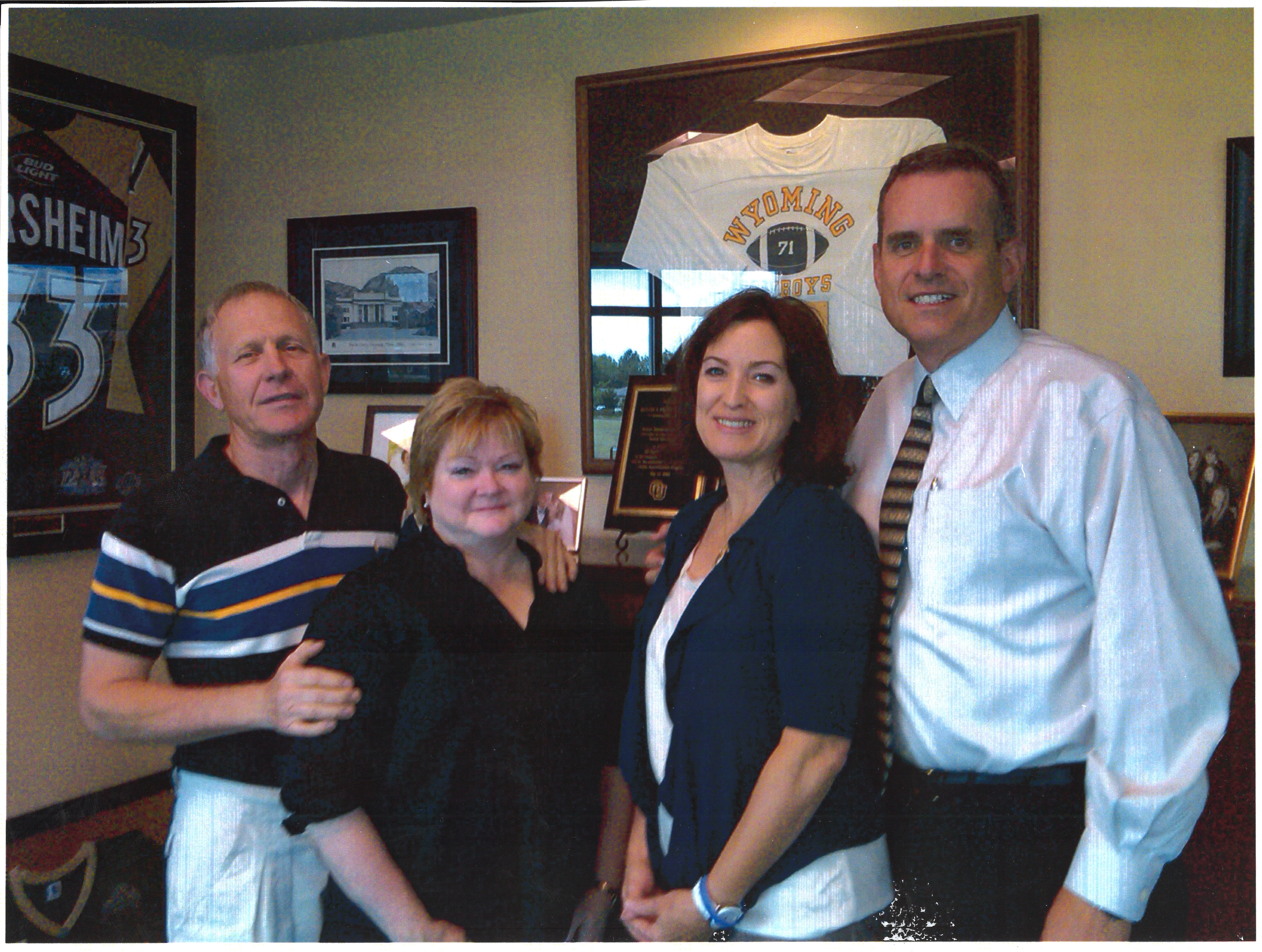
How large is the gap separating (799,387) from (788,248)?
0.81 feet

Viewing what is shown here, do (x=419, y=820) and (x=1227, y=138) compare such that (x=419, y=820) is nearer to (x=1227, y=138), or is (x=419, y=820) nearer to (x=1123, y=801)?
(x=1123, y=801)

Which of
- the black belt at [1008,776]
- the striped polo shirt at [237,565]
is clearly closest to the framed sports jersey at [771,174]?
the striped polo shirt at [237,565]

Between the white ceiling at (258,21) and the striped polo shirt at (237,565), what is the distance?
61 centimetres

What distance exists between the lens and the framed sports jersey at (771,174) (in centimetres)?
125

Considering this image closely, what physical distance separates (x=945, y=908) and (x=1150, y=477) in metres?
0.67

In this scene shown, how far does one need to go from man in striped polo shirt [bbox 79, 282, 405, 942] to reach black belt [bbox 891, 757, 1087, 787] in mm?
769

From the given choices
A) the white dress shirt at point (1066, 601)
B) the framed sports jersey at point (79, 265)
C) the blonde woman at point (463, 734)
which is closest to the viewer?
the white dress shirt at point (1066, 601)

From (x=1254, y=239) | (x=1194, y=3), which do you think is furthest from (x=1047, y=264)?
(x=1194, y=3)

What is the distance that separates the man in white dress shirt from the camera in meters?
1.15

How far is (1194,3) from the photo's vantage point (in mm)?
1324

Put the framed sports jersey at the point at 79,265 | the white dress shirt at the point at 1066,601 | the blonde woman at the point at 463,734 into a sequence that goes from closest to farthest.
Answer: the white dress shirt at the point at 1066,601
the blonde woman at the point at 463,734
the framed sports jersey at the point at 79,265

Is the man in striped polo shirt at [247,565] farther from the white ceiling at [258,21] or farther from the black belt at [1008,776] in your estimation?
the black belt at [1008,776]

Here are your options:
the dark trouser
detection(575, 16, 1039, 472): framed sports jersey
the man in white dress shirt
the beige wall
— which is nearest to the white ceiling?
the beige wall

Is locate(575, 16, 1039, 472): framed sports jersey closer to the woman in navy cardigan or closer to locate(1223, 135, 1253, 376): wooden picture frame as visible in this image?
the woman in navy cardigan
